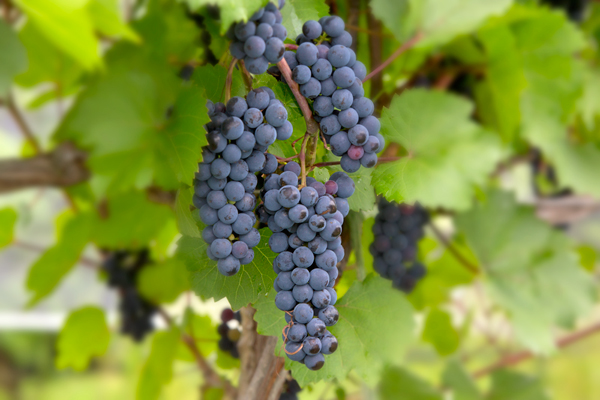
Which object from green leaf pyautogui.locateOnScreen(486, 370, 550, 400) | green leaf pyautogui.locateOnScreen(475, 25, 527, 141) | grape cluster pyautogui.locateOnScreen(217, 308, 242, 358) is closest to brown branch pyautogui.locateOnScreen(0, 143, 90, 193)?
grape cluster pyautogui.locateOnScreen(217, 308, 242, 358)

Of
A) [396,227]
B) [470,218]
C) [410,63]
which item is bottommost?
[470,218]

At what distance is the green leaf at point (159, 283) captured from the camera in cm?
60

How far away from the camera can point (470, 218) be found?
79cm

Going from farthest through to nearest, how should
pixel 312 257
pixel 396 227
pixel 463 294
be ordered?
1. pixel 463 294
2. pixel 396 227
3. pixel 312 257

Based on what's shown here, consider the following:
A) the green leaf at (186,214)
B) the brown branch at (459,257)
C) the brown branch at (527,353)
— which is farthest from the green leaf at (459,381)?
the green leaf at (186,214)

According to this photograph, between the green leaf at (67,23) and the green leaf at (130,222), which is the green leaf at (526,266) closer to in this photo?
the green leaf at (130,222)

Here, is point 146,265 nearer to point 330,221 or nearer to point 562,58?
point 330,221

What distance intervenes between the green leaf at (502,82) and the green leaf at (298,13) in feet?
1.34

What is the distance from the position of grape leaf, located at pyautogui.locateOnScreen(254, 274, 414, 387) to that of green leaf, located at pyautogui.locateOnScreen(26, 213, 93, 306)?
50cm

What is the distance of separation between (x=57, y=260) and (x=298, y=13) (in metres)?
0.58

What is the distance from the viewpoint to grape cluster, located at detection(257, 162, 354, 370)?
0.21 meters

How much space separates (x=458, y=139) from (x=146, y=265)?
53 centimetres

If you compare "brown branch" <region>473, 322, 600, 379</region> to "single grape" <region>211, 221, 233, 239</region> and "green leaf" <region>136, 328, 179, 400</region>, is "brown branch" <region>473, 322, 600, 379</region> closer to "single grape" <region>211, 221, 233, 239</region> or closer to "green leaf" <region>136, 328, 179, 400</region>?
"green leaf" <region>136, 328, 179, 400</region>

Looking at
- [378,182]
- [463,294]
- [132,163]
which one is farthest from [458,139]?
[463,294]
